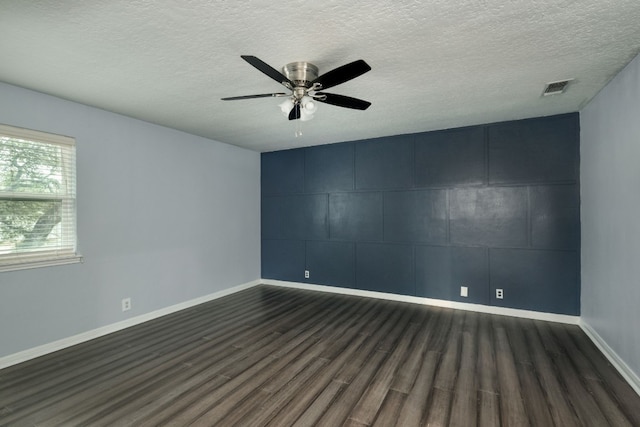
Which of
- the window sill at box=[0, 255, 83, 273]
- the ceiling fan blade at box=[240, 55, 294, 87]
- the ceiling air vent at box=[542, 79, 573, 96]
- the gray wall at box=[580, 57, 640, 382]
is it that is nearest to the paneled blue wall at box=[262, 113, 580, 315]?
the gray wall at box=[580, 57, 640, 382]

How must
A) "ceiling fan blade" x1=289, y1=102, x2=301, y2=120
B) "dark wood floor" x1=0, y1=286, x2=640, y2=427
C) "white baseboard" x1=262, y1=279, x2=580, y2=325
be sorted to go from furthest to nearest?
1. "white baseboard" x1=262, y1=279, x2=580, y2=325
2. "ceiling fan blade" x1=289, y1=102, x2=301, y2=120
3. "dark wood floor" x1=0, y1=286, x2=640, y2=427

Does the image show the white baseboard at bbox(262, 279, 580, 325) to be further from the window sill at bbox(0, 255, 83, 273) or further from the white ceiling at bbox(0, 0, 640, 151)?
the window sill at bbox(0, 255, 83, 273)

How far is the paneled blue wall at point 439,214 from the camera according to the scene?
12.2ft

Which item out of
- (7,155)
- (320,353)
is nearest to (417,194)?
(320,353)

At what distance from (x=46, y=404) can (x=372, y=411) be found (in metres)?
2.41

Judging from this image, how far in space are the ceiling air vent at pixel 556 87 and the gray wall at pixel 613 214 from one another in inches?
14.2

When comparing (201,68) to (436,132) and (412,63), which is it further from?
(436,132)

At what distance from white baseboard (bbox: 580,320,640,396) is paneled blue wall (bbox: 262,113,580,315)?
44cm

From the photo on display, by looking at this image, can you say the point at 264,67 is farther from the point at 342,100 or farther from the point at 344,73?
the point at 342,100

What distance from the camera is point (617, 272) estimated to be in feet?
8.64

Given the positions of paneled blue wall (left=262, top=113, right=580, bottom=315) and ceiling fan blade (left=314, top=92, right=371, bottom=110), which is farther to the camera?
paneled blue wall (left=262, top=113, right=580, bottom=315)

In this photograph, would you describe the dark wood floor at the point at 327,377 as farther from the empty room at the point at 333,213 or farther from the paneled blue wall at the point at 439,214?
the paneled blue wall at the point at 439,214

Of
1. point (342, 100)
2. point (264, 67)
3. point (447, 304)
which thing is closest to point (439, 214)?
point (447, 304)

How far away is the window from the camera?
2.74m
